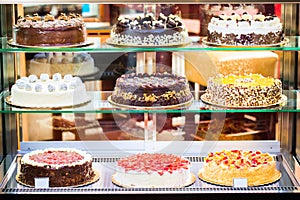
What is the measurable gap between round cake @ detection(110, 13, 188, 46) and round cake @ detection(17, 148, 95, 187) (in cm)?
67

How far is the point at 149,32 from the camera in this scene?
3445 mm

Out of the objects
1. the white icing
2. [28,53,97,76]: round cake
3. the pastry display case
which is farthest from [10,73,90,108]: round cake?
[28,53,97,76]: round cake

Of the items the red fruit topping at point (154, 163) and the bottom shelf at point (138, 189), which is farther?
the red fruit topping at point (154, 163)

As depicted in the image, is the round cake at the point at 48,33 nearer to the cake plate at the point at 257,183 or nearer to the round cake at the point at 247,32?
the round cake at the point at 247,32

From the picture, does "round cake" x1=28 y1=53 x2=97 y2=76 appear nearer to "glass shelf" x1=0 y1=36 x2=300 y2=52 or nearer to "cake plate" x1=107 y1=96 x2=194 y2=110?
"cake plate" x1=107 y1=96 x2=194 y2=110

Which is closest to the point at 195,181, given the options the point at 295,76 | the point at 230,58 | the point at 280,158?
the point at 280,158

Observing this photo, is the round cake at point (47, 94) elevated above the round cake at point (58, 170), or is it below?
above

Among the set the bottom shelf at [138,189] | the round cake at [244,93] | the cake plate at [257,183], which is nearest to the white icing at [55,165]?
the bottom shelf at [138,189]

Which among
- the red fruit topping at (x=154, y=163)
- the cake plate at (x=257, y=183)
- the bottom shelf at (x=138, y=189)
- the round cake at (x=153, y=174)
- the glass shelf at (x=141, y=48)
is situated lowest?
the bottom shelf at (x=138, y=189)

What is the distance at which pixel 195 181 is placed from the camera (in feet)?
11.7

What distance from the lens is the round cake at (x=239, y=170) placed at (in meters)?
3.53

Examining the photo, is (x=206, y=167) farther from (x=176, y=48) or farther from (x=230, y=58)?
(x=230, y=58)

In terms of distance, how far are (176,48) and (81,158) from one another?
2.64 feet

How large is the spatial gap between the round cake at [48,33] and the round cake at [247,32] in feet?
2.29
